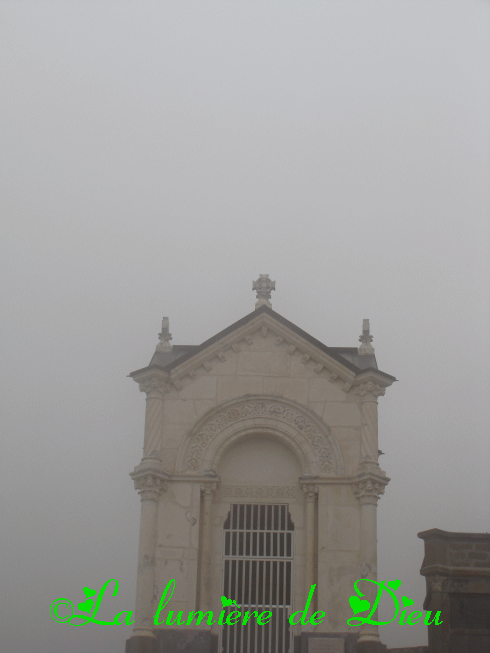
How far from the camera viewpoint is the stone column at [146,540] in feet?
71.7

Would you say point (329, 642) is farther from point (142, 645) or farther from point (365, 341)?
point (365, 341)

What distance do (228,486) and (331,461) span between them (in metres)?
2.84

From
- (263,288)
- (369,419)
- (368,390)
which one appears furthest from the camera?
(263,288)

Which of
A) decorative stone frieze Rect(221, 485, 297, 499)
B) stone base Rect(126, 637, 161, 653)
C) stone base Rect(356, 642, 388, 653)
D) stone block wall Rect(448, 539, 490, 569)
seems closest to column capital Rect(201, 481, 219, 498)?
decorative stone frieze Rect(221, 485, 297, 499)

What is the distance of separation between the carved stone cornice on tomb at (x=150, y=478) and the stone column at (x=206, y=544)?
3.67 ft

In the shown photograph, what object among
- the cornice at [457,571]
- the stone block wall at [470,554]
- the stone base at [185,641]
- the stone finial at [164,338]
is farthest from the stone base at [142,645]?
the stone block wall at [470,554]

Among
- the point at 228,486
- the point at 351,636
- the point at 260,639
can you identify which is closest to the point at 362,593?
the point at 351,636

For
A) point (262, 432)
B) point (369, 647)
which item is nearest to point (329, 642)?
point (369, 647)

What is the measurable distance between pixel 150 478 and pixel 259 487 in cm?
298

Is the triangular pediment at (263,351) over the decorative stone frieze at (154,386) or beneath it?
over

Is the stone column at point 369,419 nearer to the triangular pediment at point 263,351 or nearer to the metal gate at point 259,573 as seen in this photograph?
the triangular pediment at point 263,351

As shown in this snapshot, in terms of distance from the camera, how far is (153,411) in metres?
24.0

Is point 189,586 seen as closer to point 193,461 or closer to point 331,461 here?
point 193,461

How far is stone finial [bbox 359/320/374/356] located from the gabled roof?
125 mm
